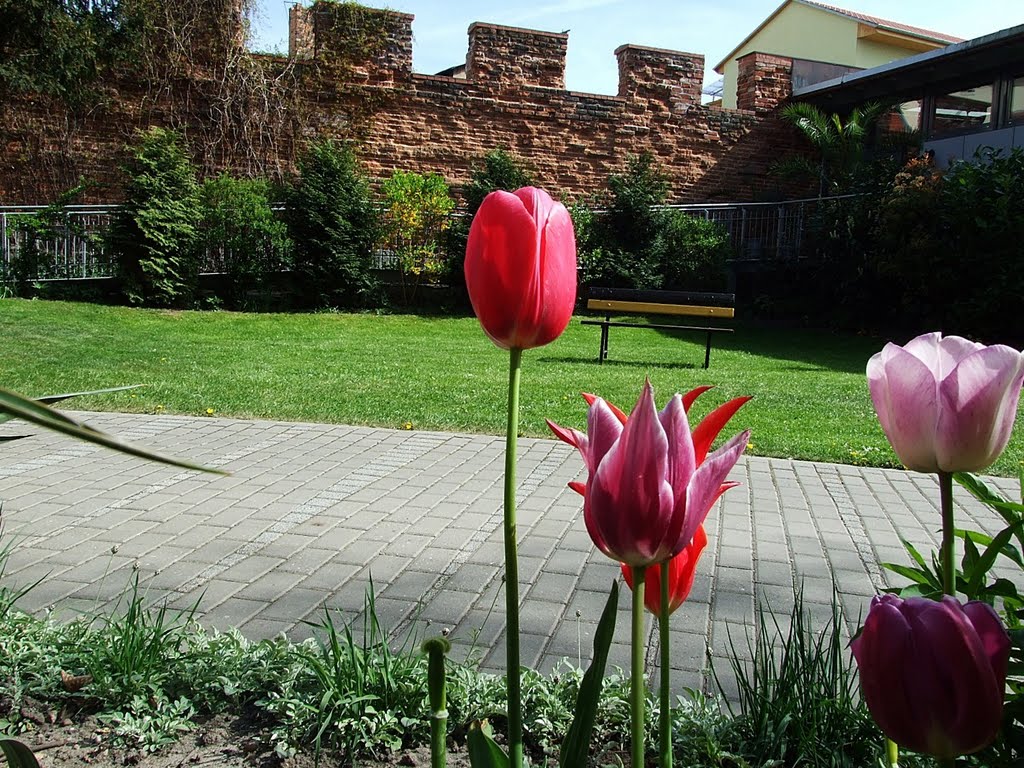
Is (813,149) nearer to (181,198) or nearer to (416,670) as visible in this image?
(181,198)

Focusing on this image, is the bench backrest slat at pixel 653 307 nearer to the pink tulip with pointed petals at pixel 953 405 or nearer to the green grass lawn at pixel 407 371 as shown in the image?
the green grass lawn at pixel 407 371

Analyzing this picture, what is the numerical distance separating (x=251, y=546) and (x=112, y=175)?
46.0ft

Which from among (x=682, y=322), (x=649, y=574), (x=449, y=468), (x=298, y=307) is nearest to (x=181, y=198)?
(x=298, y=307)

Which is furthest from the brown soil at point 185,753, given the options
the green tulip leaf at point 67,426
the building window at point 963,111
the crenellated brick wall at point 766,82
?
the crenellated brick wall at point 766,82

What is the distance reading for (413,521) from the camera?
14.4ft

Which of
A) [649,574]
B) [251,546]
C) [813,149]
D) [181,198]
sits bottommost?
[251,546]

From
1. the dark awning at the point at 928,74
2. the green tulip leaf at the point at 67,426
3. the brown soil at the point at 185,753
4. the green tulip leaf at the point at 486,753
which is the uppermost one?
the dark awning at the point at 928,74

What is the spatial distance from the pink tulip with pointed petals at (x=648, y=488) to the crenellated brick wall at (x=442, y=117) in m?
17.0

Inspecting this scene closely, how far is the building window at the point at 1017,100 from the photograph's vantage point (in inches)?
617

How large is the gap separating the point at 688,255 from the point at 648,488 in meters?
15.7

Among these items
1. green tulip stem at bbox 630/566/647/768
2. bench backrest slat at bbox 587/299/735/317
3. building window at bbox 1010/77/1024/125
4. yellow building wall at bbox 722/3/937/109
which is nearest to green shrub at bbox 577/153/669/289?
bench backrest slat at bbox 587/299/735/317

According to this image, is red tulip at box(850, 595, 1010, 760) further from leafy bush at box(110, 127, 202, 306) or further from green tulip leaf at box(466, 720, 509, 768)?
leafy bush at box(110, 127, 202, 306)

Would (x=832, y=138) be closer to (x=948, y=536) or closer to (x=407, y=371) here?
(x=407, y=371)

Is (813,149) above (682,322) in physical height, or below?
above
